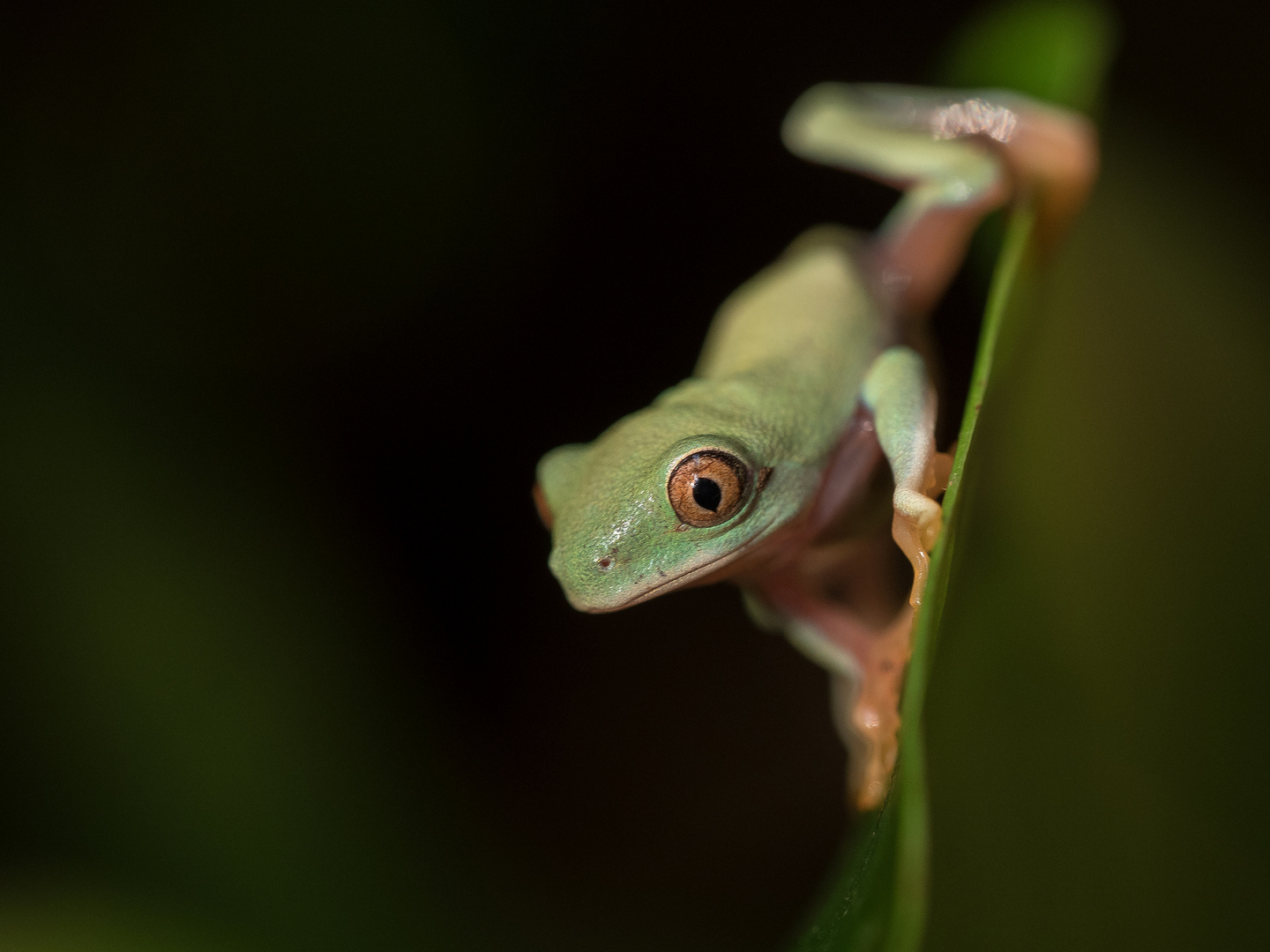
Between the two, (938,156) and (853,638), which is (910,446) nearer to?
(853,638)

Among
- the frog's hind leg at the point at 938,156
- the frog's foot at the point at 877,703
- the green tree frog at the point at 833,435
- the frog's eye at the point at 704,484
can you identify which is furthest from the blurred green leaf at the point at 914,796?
the frog's eye at the point at 704,484

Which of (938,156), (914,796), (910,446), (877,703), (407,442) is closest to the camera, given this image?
(914,796)

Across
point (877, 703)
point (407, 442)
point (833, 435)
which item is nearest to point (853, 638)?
point (877, 703)

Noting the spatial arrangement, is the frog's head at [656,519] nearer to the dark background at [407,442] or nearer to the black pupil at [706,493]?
the black pupil at [706,493]

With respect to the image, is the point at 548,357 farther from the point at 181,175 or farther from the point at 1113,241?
the point at 1113,241

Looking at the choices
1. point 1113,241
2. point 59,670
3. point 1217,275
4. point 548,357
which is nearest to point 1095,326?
point 1113,241

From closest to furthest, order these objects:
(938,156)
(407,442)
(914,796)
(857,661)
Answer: (914,796) < (857,661) < (938,156) < (407,442)

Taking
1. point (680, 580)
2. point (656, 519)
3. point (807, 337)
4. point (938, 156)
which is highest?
point (938, 156)
